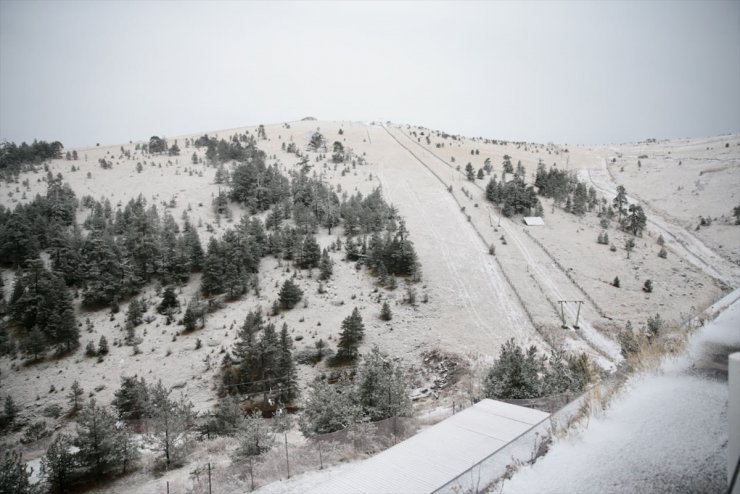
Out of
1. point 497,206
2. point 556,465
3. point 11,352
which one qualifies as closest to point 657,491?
point 556,465

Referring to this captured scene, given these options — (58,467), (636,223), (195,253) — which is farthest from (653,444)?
(636,223)

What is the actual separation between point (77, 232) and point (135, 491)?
1395 inches

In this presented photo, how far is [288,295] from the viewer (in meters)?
33.8

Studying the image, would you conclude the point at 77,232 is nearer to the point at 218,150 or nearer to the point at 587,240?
the point at 218,150

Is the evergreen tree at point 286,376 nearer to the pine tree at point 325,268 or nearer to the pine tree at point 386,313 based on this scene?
the pine tree at point 386,313

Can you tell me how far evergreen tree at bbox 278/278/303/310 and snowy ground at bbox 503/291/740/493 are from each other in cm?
3079

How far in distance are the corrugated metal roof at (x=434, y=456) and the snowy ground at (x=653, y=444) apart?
4.22 metres

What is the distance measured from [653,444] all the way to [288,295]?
3185cm

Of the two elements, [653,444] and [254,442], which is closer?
[653,444]

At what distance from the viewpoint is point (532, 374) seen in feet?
54.5

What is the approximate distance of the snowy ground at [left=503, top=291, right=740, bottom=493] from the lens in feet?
10.4

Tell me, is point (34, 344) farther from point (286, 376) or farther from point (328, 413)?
point (328, 413)

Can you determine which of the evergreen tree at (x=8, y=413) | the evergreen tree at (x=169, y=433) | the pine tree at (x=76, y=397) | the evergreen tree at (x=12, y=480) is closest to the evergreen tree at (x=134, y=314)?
the pine tree at (x=76, y=397)

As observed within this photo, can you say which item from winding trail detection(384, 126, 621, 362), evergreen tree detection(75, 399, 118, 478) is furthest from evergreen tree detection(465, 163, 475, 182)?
evergreen tree detection(75, 399, 118, 478)
